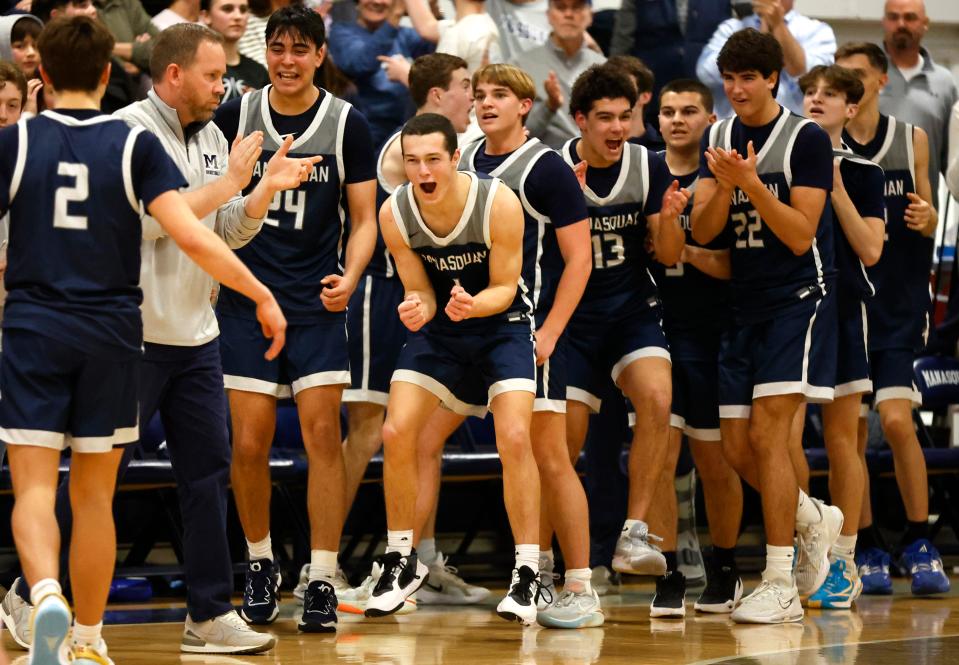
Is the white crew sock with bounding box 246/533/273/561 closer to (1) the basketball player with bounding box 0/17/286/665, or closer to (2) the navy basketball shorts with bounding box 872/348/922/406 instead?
(1) the basketball player with bounding box 0/17/286/665

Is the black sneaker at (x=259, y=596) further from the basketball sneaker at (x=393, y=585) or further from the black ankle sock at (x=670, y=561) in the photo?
the black ankle sock at (x=670, y=561)

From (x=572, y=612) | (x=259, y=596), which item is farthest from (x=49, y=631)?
(x=572, y=612)

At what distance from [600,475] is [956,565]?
8.63 ft

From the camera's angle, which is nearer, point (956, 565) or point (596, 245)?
point (596, 245)

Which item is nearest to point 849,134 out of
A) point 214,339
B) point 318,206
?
point 318,206

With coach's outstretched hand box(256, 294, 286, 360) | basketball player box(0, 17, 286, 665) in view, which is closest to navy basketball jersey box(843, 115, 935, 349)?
coach's outstretched hand box(256, 294, 286, 360)

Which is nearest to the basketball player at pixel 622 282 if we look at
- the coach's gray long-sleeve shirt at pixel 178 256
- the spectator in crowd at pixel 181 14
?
the coach's gray long-sleeve shirt at pixel 178 256

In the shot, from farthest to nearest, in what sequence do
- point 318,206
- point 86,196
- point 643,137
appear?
point 643,137
point 318,206
point 86,196

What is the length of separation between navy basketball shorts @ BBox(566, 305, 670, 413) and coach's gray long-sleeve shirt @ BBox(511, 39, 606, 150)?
219 cm

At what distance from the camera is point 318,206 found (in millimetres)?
6188

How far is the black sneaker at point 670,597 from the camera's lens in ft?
21.2

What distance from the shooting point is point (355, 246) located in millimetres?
6145

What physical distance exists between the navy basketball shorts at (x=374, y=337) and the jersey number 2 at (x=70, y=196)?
109 inches

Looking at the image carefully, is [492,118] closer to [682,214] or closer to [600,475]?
[682,214]
